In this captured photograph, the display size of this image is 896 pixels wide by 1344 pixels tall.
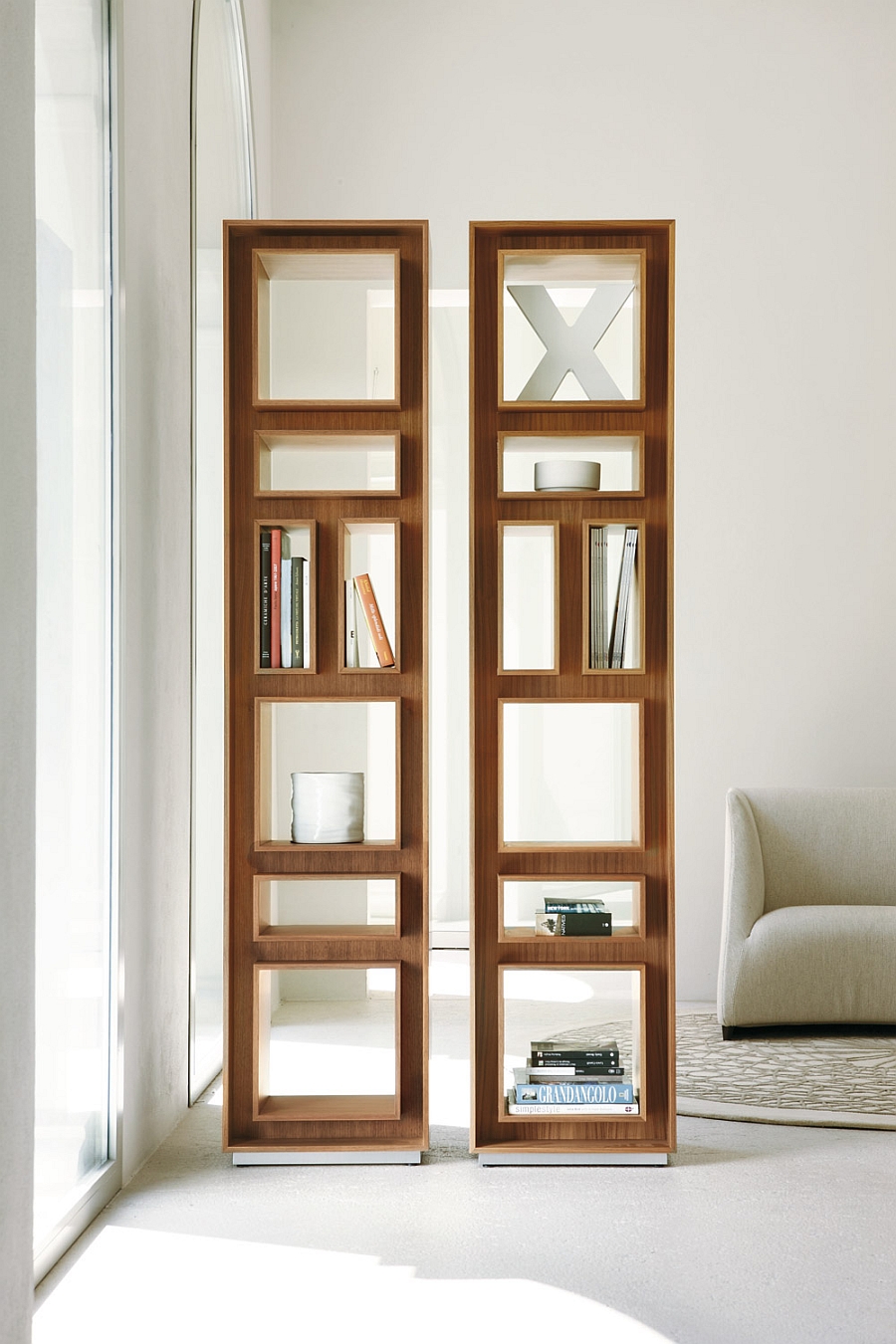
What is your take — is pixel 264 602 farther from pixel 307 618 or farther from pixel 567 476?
pixel 567 476

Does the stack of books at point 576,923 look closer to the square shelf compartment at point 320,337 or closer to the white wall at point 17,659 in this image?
the white wall at point 17,659

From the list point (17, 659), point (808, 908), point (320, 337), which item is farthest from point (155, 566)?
point (808, 908)

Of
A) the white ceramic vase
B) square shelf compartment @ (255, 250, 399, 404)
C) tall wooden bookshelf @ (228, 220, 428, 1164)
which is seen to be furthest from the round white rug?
square shelf compartment @ (255, 250, 399, 404)

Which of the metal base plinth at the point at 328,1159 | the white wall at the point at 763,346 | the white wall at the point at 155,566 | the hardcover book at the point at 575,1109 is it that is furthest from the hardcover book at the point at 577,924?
the white wall at the point at 763,346

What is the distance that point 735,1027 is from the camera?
14.2 ft

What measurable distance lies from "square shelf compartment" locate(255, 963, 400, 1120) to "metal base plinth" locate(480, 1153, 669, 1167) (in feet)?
0.86

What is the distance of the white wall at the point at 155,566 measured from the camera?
2945mm

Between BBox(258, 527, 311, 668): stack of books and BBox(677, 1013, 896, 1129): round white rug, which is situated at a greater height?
BBox(258, 527, 311, 668): stack of books

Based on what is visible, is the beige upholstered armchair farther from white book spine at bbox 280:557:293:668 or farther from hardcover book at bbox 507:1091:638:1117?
white book spine at bbox 280:557:293:668

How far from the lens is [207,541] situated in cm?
399

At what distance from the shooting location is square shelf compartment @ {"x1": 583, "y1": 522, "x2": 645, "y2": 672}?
3.06 m

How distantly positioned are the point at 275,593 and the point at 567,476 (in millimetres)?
745

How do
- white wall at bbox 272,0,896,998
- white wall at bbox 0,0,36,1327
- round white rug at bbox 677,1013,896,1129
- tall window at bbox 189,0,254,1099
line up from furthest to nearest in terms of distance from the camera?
1. white wall at bbox 272,0,896,998
2. tall window at bbox 189,0,254,1099
3. round white rug at bbox 677,1013,896,1129
4. white wall at bbox 0,0,36,1327

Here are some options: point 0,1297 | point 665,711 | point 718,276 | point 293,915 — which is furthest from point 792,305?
point 0,1297
